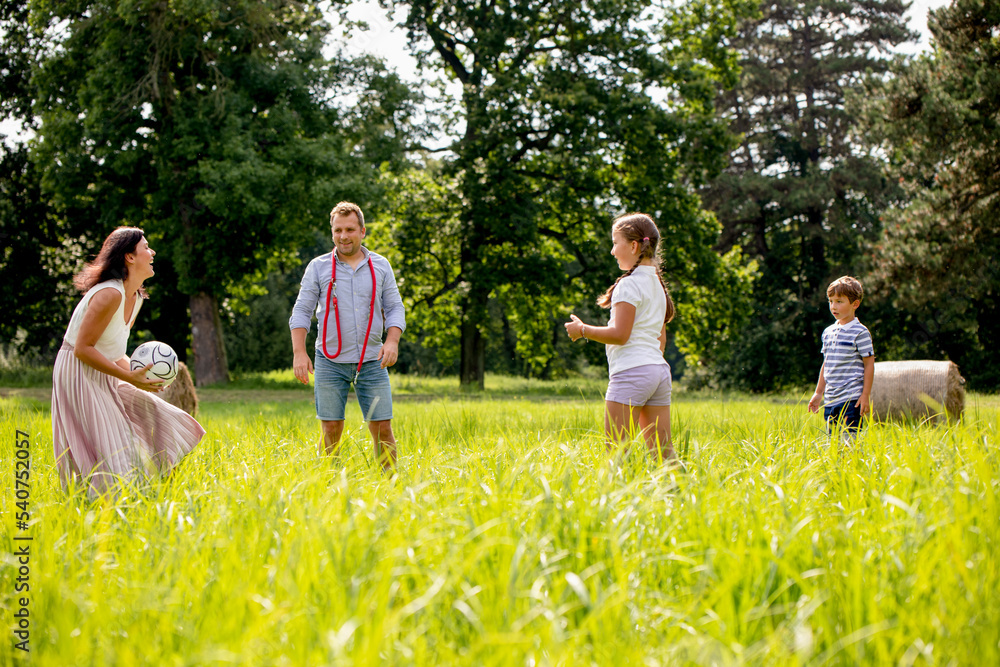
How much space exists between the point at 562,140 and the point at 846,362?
1587cm

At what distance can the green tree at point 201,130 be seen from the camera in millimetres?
17625

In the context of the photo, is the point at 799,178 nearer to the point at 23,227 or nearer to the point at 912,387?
the point at 912,387

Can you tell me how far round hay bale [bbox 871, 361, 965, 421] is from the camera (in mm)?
8844

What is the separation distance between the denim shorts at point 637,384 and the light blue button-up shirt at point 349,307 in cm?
152

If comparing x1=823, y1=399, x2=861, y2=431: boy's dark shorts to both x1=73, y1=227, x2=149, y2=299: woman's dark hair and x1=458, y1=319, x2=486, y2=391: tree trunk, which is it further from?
A: x1=458, y1=319, x2=486, y2=391: tree trunk

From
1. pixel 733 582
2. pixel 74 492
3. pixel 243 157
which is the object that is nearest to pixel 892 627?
pixel 733 582

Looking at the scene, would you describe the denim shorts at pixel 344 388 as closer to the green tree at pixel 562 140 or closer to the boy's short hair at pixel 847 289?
the boy's short hair at pixel 847 289

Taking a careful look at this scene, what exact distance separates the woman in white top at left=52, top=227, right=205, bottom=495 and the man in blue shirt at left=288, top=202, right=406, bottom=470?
1.07 m

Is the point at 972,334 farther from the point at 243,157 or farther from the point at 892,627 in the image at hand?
the point at 892,627

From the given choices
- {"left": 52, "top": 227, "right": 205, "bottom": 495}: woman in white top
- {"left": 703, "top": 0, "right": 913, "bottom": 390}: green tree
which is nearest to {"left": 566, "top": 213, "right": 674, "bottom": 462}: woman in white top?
{"left": 52, "top": 227, "right": 205, "bottom": 495}: woman in white top

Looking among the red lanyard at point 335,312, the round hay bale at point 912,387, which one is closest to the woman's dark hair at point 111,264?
the red lanyard at point 335,312

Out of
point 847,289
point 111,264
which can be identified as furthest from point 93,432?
point 847,289

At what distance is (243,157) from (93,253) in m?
7.66

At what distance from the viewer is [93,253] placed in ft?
72.9
